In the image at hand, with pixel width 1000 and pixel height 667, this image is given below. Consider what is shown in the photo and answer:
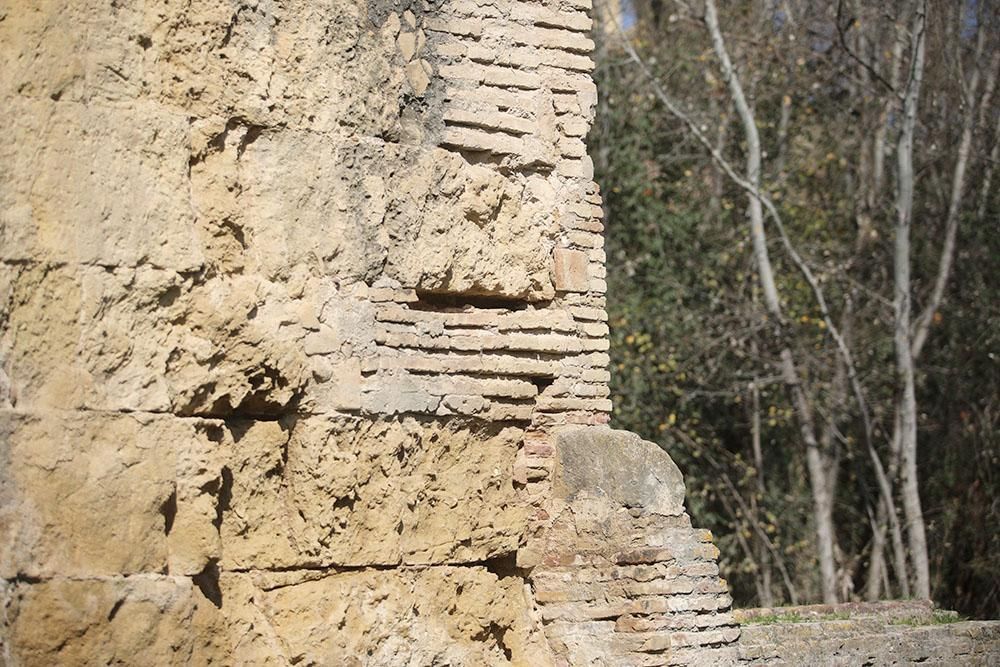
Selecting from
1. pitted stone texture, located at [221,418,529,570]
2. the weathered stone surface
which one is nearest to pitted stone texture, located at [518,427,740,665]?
pitted stone texture, located at [221,418,529,570]

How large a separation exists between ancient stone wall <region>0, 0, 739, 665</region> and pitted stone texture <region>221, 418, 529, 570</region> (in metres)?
0.01

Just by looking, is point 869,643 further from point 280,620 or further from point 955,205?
point 955,205

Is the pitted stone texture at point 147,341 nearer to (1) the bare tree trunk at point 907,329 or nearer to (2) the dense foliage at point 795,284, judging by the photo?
(2) the dense foliage at point 795,284

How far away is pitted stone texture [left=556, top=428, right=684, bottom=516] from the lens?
18.3 feet

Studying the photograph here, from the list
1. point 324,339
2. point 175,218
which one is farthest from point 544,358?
point 175,218

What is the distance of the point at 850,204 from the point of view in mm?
14188

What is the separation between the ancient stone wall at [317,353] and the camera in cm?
428

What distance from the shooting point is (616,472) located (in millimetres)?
5602

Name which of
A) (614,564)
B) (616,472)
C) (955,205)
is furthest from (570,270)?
(955,205)

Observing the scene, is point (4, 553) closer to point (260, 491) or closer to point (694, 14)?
point (260, 491)

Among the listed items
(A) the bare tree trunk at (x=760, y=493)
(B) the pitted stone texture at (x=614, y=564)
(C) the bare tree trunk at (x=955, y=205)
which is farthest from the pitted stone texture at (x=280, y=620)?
(C) the bare tree trunk at (x=955, y=205)

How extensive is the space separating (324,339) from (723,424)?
913 cm

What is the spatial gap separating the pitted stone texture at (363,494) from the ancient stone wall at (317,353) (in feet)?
0.04

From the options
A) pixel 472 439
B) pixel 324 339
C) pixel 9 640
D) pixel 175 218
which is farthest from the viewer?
pixel 472 439
